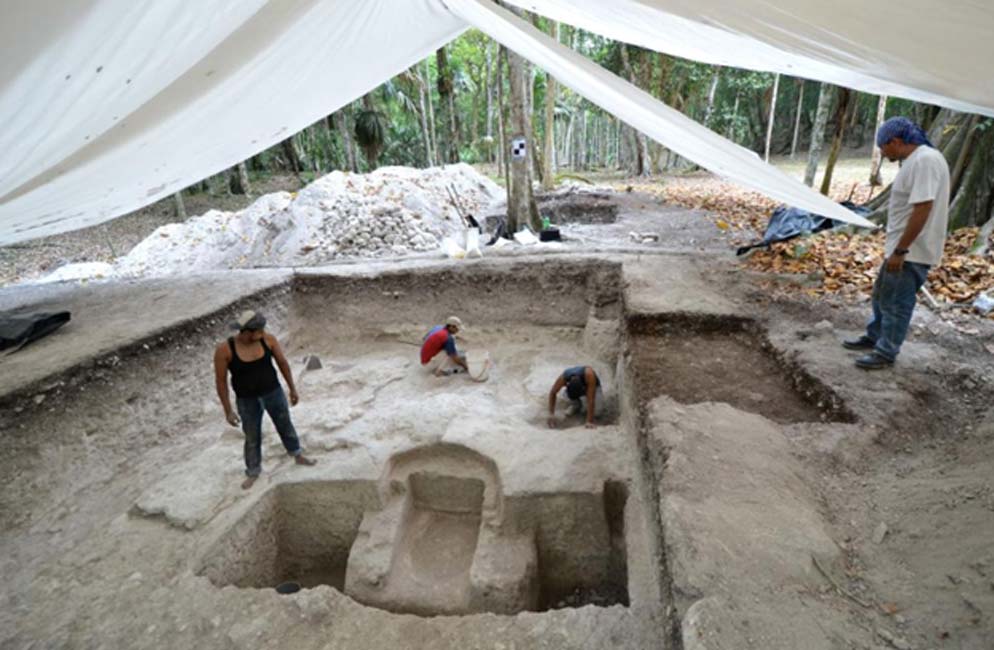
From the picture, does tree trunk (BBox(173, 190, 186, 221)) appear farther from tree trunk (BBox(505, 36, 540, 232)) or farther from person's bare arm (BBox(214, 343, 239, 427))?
person's bare arm (BBox(214, 343, 239, 427))

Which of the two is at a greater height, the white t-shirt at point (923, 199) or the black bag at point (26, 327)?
the white t-shirt at point (923, 199)

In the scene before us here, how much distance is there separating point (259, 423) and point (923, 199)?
15.1 feet

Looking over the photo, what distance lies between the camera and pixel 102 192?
319 centimetres

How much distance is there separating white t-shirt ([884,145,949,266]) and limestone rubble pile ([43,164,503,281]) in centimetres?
667

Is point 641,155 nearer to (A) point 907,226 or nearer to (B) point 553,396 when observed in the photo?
(B) point 553,396

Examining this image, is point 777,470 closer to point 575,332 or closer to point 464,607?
point 464,607

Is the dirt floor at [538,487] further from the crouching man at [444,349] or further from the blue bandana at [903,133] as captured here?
the blue bandana at [903,133]

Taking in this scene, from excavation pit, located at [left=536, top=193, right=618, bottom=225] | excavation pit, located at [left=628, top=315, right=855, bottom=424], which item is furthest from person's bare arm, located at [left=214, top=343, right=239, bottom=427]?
excavation pit, located at [left=536, top=193, right=618, bottom=225]

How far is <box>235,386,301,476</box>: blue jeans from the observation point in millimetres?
3432

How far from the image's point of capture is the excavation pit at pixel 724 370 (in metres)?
3.24

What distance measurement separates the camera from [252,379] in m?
3.30

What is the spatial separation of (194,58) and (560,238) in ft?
21.3

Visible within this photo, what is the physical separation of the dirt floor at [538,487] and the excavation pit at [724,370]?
26 mm

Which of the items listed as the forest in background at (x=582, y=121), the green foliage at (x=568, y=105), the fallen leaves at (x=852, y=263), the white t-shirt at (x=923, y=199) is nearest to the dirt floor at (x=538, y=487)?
the fallen leaves at (x=852, y=263)
